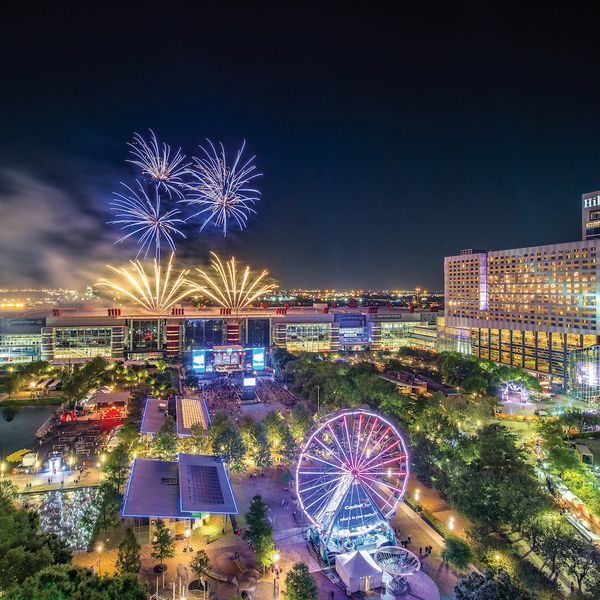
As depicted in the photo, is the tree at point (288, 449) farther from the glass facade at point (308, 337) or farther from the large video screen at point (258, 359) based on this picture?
the glass facade at point (308, 337)

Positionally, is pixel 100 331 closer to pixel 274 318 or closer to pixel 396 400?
pixel 274 318

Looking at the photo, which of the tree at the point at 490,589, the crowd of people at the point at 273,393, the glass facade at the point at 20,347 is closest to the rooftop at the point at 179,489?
the tree at the point at 490,589

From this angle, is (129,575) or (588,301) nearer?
(129,575)

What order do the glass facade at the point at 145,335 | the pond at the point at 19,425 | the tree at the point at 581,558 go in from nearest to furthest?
the tree at the point at 581,558 < the pond at the point at 19,425 < the glass facade at the point at 145,335

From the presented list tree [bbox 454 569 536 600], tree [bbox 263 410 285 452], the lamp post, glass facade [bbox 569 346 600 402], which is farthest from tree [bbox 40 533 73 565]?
glass facade [bbox 569 346 600 402]

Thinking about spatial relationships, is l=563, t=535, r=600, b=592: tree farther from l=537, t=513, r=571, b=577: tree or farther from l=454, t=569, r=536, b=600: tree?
l=454, t=569, r=536, b=600: tree

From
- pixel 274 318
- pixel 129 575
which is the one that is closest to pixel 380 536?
pixel 129 575
